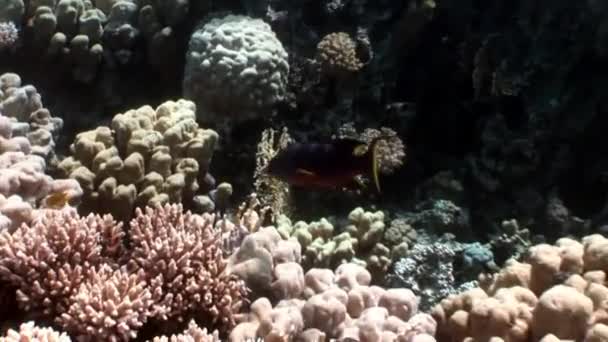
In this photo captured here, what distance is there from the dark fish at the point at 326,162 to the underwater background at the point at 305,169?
11 millimetres

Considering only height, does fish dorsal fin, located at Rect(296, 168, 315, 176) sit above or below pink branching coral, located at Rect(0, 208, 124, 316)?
above

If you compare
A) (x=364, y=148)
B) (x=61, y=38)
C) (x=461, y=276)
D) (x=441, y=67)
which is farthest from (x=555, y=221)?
(x=61, y=38)

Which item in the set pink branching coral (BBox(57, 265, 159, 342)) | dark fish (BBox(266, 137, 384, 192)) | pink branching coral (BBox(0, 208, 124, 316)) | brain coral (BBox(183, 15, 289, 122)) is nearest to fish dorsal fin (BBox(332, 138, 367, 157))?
dark fish (BBox(266, 137, 384, 192))

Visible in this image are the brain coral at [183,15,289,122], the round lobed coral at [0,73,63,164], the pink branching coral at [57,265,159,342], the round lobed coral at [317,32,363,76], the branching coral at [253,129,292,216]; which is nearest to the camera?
the pink branching coral at [57,265,159,342]

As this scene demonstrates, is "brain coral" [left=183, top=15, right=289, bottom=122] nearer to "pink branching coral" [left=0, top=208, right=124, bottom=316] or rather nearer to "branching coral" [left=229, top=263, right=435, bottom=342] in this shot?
"branching coral" [left=229, top=263, right=435, bottom=342]

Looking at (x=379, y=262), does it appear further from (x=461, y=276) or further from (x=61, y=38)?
(x=61, y=38)

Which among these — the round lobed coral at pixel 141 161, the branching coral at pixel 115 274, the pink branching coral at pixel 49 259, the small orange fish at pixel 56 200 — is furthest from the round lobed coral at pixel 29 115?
the pink branching coral at pixel 49 259

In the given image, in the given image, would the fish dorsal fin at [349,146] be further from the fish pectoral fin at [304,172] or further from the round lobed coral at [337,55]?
the round lobed coral at [337,55]

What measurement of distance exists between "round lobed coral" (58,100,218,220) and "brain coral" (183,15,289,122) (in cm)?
52

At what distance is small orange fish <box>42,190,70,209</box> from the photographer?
3.65 m

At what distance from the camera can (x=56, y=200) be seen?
3.66m

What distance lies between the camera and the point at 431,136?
20.6 feet

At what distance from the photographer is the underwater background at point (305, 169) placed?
124 inches

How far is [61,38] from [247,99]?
1.90 m
